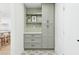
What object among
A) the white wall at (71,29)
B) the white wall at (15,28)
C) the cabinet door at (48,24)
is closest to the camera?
the white wall at (71,29)

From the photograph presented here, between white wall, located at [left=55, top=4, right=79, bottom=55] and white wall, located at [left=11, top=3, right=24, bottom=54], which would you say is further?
white wall, located at [left=11, top=3, right=24, bottom=54]

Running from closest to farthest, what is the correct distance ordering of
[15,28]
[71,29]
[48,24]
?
[71,29], [15,28], [48,24]

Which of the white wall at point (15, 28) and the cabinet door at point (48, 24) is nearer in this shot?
the white wall at point (15, 28)

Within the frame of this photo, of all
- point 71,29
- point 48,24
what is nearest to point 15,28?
point 71,29

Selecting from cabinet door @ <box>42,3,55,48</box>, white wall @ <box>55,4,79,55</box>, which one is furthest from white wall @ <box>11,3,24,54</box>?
cabinet door @ <box>42,3,55,48</box>

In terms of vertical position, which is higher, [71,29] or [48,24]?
[48,24]

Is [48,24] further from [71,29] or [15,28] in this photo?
[71,29]

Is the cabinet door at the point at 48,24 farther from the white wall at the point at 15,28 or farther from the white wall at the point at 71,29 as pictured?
the white wall at the point at 71,29

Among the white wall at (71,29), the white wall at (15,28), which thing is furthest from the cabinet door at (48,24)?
the white wall at (71,29)

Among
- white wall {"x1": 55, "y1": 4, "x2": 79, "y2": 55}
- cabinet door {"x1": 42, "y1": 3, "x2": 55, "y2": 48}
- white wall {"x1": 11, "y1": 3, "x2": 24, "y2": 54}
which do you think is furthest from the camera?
cabinet door {"x1": 42, "y1": 3, "x2": 55, "y2": 48}

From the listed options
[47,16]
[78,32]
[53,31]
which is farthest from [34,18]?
[78,32]

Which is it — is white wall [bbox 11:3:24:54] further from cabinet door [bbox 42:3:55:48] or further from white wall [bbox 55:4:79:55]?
cabinet door [bbox 42:3:55:48]
